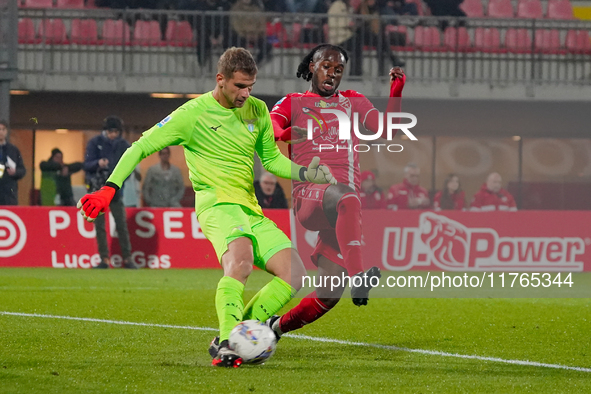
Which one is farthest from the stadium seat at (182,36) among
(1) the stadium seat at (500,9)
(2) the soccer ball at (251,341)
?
(2) the soccer ball at (251,341)

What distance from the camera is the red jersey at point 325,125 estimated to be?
251 inches

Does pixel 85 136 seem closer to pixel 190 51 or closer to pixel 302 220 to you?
pixel 190 51

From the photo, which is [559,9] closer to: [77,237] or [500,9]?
[500,9]

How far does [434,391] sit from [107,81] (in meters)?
13.1

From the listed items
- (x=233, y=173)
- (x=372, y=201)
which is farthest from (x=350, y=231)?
(x=372, y=201)

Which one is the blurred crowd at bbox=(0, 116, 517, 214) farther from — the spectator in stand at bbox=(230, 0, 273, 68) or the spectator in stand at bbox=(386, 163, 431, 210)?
the spectator in stand at bbox=(230, 0, 273, 68)

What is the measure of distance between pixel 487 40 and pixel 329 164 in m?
11.9

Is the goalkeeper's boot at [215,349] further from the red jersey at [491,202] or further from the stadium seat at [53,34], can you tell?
the stadium seat at [53,34]

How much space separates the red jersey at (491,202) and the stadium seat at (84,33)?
739 centimetres

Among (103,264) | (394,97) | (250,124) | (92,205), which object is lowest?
(103,264)

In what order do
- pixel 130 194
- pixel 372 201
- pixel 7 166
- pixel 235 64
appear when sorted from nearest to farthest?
pixel 235 64 < pixel 7 166 < pixel 130 194 < pixel 372 201

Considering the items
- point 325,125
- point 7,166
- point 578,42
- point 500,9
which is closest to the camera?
point 325,125

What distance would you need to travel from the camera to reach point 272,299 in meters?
5.58

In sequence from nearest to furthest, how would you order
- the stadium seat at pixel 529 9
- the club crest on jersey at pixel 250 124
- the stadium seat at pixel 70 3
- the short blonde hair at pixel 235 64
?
the short blonde hair at pixel 235 64 < the club crest on jersey at pixel 250 124 < the stadium seat at pixel 70 3 < the stadium seat at pixel 529 9
